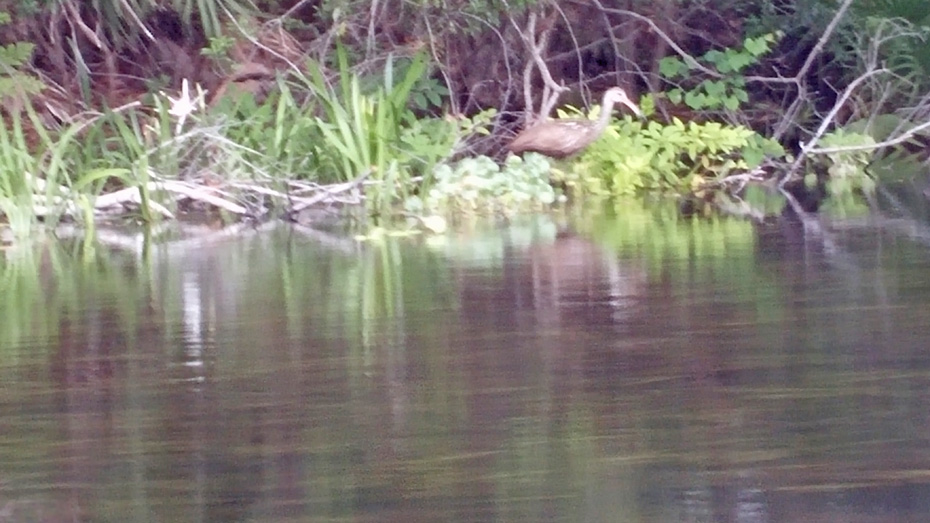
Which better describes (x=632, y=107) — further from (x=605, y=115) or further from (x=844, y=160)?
(x=844, y=160)

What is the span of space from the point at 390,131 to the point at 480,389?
202 inches

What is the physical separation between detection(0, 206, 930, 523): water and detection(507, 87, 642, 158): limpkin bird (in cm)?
347

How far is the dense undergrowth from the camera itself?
7785mm

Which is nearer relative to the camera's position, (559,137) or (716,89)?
(559,137)

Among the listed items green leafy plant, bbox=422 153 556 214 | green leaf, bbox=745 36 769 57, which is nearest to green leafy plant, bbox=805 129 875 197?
green leaf, bbox=745 36 769 57

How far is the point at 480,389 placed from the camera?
3252 millimetres

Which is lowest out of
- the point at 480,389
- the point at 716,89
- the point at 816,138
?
the point at 480,389

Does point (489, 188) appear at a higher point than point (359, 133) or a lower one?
lower

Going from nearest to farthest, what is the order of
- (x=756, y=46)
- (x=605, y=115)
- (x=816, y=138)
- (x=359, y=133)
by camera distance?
(x=359, y=133)
(x=605, y=115)
(x=816, y=138)
(x=756, y=46)

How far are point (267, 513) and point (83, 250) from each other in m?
4.24

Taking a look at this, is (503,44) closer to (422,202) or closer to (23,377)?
(422,202)

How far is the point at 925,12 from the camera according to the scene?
1030 cm

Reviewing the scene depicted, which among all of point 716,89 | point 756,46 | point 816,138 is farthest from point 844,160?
point 716,89

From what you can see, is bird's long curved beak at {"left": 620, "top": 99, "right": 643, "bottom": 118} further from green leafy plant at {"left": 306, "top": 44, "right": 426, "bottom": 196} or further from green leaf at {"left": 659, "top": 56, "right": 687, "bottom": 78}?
green leafy plant at {"left": 306, "top": 44, "right": 426, "bottom": 196}
